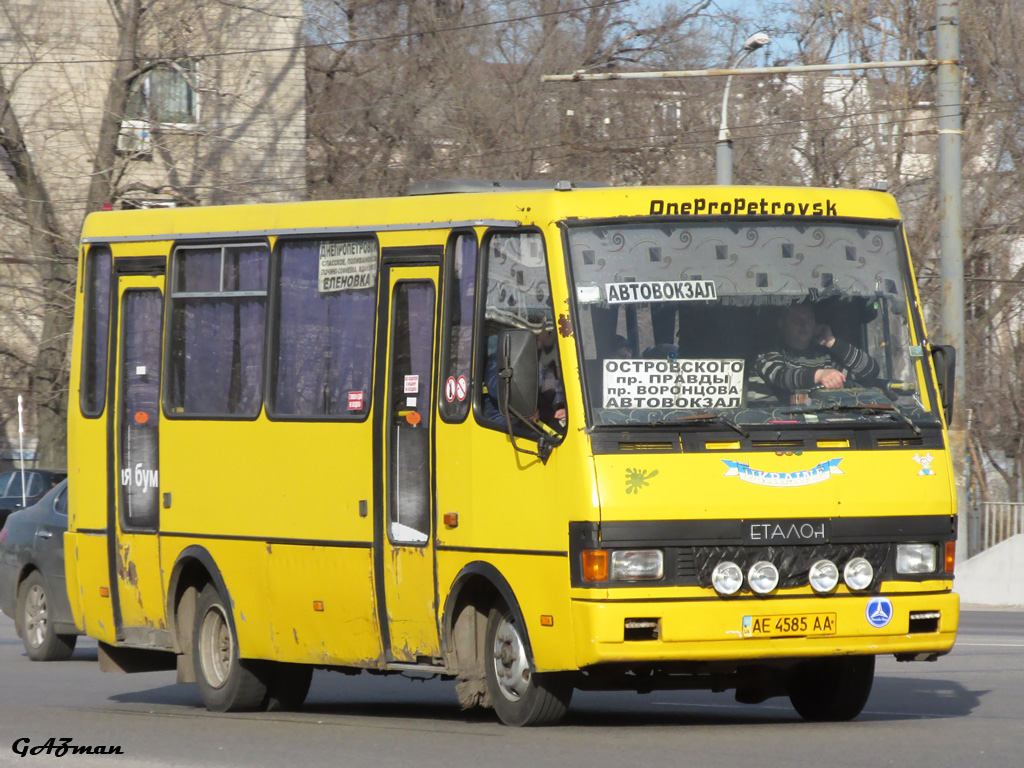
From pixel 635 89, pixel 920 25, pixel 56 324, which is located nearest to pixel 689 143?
pixel 635 89

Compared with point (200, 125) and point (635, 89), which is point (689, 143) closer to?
point (635, 89)

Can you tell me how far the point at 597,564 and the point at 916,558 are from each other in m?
1.68

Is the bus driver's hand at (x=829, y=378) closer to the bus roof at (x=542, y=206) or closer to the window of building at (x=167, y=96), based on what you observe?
the bus roof at (x=542, y=206)

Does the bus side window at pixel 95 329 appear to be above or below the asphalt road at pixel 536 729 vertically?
above

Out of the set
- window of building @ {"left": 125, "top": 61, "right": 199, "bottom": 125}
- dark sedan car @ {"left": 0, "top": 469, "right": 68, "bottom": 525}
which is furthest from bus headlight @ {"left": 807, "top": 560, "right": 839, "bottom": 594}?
window of building @ {"left": 125, "top": 61, "right": 199, "bottom": 125}

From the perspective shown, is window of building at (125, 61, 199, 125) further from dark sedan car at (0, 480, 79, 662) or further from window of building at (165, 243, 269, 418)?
window of building at (165, 243, 269, 418)

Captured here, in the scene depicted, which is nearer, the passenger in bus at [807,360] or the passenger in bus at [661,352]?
the passenger in bus at [661,352]

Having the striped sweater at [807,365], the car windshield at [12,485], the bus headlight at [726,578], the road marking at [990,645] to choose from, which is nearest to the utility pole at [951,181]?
the road marking at [990,645]

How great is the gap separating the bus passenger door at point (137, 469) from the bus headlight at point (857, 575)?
4.83 m

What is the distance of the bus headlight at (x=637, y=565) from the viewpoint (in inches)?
329

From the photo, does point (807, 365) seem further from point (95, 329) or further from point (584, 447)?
point (95, 329)

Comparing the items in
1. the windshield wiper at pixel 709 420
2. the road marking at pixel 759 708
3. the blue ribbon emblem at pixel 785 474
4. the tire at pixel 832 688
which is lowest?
the road marking at pixel 759 708

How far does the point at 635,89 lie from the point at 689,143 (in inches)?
67.9

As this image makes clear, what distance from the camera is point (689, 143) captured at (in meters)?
34.7
